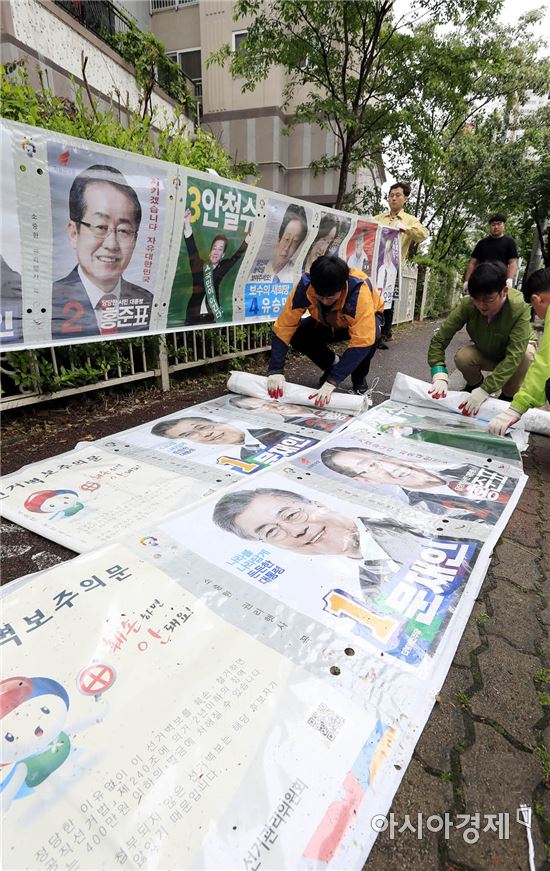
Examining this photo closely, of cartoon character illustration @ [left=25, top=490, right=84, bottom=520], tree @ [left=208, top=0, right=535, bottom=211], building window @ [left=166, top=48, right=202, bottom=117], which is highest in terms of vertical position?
building window @ [left=166, top=48, right=202, bottom=117]

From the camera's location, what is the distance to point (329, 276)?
2.58 meters

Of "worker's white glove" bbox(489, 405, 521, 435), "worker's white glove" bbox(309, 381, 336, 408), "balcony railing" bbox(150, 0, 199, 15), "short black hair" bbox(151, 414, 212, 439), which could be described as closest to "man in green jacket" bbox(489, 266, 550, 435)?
"worker's white glove" bbox(489, 405, 521, 435)

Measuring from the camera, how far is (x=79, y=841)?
0.76 meters

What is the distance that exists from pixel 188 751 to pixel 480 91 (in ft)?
40.8

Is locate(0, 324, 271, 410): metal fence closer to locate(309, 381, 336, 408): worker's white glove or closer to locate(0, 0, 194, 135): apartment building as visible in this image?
locate(309, 381, 336, 408): worker's white glove

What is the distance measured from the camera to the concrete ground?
2.75 ft

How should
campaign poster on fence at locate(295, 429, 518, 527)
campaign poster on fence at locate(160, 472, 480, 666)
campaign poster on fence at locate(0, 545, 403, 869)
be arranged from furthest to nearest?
campaign poster on fence at locate(295, 429, 518, 527) → campaign poster on fence at locate(160, 472, 480, 666) → campaign poster on fence at locate(0, 545, 403, 869)

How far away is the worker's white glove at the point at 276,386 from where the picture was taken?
3.12 meters

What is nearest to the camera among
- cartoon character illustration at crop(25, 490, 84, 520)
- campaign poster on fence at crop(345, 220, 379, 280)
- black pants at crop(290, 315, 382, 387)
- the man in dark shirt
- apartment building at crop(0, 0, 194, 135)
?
cartoon character illustration at crop(25, 490, 84, 520)

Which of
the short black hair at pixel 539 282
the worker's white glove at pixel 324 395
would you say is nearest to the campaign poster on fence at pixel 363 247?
the worker's white glove at pixel 324 395

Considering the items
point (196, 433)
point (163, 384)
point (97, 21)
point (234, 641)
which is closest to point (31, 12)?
point (97, 21)

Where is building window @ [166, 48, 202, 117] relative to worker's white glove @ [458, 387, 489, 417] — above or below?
above

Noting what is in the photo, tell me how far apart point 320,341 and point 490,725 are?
9.31 ft

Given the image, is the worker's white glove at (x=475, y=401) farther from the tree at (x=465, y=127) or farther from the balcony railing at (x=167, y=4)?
the balcony railing at (x=167, y=4)
